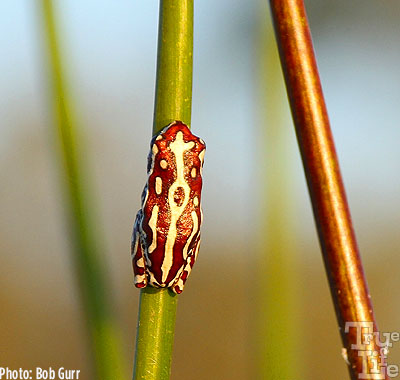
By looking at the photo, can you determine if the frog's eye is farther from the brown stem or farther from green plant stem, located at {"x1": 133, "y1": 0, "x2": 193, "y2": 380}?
the brown stem

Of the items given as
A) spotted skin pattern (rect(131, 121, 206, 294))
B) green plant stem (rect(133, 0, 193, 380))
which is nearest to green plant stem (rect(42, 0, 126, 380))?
green plant stem (rect(133, 0, 193, 380))

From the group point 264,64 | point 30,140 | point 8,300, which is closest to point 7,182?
point 30,140

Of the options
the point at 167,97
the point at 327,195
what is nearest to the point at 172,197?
the point at 167,97

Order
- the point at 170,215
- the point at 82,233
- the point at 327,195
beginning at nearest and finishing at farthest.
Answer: the point at 327,195 → the point at 82,233 → the point at 170,215

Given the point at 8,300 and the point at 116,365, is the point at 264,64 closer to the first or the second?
the point at 116,365

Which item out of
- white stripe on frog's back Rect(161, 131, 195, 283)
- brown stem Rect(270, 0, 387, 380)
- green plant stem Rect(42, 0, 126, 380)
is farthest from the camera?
white stripe on frog's back Rect(161, 131, 195, 283)

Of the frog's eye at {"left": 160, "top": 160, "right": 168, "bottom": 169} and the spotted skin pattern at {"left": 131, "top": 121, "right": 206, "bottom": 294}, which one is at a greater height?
the frog's eye at {"left": 160, "top": 160, "right": 168, "bottom": 169}

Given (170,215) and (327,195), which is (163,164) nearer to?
(170,215)
